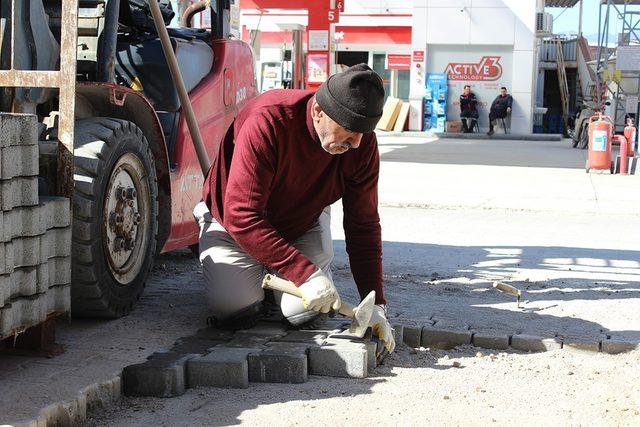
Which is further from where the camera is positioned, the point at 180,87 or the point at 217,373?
the point at 180,87

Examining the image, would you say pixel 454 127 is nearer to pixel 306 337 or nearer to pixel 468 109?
pixel 468 109

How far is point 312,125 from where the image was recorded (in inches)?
174

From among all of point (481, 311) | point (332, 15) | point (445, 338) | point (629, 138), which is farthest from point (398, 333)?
point (332, 15)

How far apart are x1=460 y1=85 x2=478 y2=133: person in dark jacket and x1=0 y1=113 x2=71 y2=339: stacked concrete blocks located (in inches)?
1088

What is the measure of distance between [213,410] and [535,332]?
2102mm

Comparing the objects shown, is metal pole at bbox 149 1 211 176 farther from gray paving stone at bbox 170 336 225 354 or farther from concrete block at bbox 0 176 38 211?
concrete block at bbox 0 176 38 211

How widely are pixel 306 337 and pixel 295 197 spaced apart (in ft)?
2.25

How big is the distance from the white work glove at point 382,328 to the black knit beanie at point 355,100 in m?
0.91

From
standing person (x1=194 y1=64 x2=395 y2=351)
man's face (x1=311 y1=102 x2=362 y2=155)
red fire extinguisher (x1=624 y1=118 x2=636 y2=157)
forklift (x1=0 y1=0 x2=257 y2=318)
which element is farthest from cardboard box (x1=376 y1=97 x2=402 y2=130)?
man's face (x1=311 y1=102 x2=362 y2=155)

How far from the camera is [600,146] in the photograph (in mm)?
16719

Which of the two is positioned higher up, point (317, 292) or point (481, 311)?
point (317, 292)

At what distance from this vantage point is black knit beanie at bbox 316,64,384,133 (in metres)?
4.05

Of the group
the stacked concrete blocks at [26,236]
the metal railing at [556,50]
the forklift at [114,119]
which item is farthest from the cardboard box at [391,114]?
the stacked concrete blocks at [26,236]

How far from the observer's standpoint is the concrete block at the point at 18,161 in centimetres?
374
